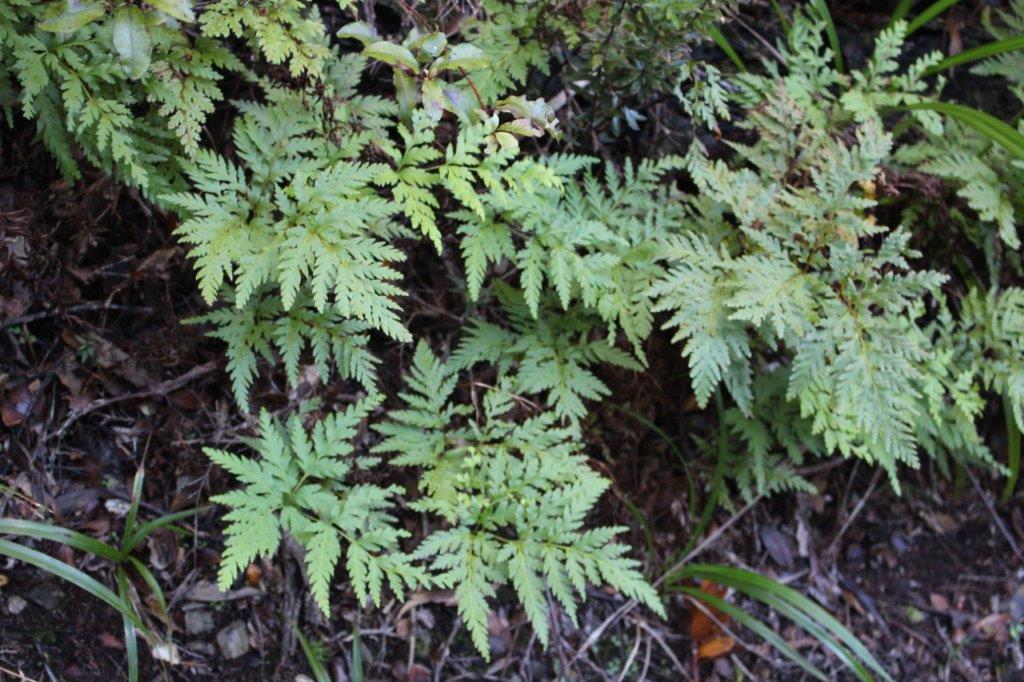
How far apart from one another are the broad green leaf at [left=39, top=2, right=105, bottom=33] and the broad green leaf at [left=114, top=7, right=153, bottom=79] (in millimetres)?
48

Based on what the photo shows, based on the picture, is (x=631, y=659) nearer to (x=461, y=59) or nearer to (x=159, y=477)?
(x=159, y=477)

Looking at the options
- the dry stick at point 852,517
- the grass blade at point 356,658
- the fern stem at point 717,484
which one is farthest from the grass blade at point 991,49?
the grass blade at point 356,658

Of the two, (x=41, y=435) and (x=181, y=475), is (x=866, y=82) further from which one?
(x=41, y=435)

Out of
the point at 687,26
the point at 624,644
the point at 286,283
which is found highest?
the point at 687,26

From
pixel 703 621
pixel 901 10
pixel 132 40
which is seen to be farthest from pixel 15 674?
pixel 901 10

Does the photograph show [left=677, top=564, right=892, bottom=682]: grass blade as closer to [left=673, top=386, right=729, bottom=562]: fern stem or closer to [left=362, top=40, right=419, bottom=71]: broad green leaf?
[left=673, top=386, right=729, bottom=562]: fern stem

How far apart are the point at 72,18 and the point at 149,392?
44.3 inches

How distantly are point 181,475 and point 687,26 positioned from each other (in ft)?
6.68

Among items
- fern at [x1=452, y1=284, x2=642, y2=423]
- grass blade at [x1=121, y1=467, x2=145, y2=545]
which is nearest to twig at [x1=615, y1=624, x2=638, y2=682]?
fern at [x1=452, y1=284, x2=642, y2=423]

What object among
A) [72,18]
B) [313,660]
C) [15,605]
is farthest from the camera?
[313,660]

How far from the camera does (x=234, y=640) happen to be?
2.56 meters

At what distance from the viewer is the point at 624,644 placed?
3072 millimetres

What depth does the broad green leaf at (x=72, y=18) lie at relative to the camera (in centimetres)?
191

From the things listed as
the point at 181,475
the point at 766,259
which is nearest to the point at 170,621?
the point at 181,475
